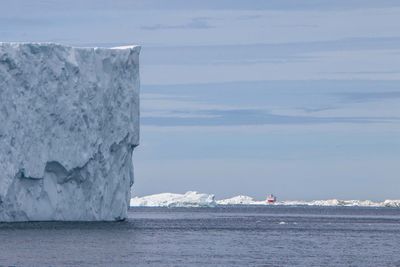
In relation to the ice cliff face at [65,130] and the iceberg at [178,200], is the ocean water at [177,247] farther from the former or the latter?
the iceberg at [178,200]

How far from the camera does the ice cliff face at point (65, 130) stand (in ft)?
136

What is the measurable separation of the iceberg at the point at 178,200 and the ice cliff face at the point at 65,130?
155 feet

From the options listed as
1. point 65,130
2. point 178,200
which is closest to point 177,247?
point 65,130

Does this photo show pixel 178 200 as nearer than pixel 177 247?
No

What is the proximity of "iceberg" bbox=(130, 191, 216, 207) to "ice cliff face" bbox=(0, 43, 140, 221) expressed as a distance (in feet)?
155

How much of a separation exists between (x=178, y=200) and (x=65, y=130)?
55.3 meters

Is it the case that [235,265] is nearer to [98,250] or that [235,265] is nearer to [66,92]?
[98,250]

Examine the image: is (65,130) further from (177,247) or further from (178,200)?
(178,200)

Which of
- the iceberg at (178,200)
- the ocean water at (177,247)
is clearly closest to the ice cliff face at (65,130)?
the ocean water at (177,247)

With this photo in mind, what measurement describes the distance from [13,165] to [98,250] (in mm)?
8119

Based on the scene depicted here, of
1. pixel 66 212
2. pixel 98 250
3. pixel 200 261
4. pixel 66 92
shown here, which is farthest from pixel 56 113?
pixel 200 261

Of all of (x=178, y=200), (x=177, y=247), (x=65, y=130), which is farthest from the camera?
(x=178, y=200)

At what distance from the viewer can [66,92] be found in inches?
1697

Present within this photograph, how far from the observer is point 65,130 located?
43188 mm
